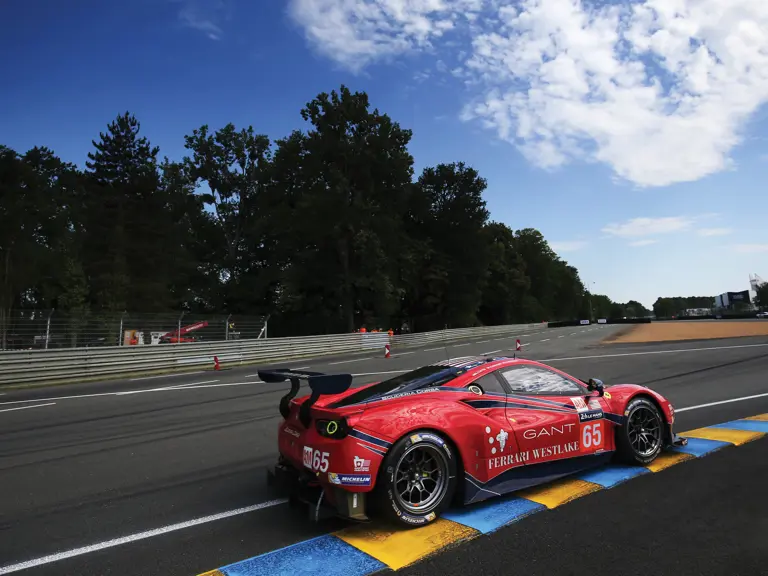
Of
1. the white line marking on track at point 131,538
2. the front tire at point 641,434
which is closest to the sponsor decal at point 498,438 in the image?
the front tire at point 641,434

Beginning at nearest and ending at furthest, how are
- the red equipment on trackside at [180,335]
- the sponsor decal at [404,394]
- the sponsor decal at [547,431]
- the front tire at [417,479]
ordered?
the front tire at [417,479], the sponsor decal at [404,394], the sponsor decal at [547,431], the red equipment on trackside at [180,335]

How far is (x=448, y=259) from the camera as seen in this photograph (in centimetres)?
5325

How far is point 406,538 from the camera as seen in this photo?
3564 millimetres

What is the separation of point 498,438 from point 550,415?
67 cm

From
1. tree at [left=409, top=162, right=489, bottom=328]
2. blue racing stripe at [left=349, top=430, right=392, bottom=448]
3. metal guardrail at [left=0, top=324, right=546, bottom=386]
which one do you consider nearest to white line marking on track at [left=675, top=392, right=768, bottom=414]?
blue racing stripe at [left=349, top=430, right=392, bottom=448]

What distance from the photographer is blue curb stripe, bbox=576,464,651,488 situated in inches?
182

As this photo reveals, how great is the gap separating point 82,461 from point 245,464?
6.73ft

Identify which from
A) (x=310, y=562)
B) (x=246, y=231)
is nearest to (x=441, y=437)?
(x=310, y=562)

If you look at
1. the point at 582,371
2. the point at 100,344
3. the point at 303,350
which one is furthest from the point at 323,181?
the point at 582,371

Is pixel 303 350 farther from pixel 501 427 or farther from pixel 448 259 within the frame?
pixel 448 259

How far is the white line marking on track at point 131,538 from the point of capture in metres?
3.35

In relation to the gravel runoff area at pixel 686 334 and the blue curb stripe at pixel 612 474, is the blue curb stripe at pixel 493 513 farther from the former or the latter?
the gravel runoff area at pixel 686 334

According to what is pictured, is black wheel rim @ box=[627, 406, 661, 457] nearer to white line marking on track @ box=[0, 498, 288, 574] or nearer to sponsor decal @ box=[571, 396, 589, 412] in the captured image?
sponsor decal @ box=[571, 396, 589, 412]

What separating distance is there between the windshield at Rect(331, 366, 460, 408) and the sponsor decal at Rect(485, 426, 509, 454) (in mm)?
540
